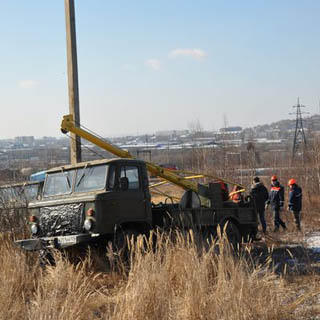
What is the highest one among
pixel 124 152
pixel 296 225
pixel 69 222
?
pixel 124 152

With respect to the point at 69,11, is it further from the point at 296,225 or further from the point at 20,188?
the point at 296,225

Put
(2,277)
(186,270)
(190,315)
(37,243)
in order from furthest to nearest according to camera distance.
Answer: (37,243), (2,277), (186,270), (190,315)

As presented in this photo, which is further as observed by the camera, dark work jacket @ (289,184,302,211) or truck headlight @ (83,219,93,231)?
dark work jacket @ (289,184,302,211)

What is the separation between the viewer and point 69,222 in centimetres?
1115

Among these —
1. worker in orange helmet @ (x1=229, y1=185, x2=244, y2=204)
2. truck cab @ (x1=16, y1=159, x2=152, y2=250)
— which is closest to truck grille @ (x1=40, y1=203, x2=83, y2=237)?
truck cab @ (x1=16, y1=159, x2=152, y2=250)

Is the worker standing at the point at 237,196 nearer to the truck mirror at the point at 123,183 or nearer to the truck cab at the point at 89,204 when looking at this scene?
the truck cab at the point at 89,204

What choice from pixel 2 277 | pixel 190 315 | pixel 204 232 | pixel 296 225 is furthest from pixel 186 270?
pixel 296 225

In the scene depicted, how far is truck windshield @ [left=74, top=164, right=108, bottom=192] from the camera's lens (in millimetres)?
11312

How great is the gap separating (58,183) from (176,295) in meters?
5.39

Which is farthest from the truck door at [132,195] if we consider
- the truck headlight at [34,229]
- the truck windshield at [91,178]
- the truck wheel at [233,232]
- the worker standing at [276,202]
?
the worker standing at [276,202]

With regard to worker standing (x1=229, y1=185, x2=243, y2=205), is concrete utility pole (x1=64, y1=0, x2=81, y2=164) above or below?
above

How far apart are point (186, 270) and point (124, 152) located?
6.22 metres

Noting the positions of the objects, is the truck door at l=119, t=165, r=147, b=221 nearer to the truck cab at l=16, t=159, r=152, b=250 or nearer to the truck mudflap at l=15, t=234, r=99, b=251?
the truck cab at l=16, t=159, r=152, b=250

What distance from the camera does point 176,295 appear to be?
7.29 metres
